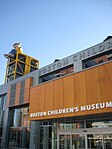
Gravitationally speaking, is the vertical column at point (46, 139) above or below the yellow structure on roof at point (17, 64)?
below

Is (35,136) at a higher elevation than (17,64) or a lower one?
lower

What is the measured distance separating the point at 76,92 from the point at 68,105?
1290mm

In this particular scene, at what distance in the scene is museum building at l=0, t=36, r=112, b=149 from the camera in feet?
43.2

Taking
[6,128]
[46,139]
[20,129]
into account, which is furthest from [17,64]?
[46,139]

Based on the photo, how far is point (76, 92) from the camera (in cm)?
1429

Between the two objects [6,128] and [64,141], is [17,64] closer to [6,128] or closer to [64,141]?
[6,128]

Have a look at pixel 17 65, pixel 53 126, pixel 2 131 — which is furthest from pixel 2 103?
pixel 17 65

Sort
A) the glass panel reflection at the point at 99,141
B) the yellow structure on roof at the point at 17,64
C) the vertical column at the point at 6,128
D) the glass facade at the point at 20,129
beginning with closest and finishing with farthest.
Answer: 1. the glass panel reflection at the point at 99,141
2. the glass facade at the point at 20,129
3. the vertical column at the point at 6,128
4. the yellow structure on roof at the point at 17,64

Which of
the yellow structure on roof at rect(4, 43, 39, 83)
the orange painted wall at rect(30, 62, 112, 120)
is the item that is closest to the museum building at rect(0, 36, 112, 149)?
the orange painted wall at rect(30, 62, 112, 120)

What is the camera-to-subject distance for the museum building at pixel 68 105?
13172 millimetres

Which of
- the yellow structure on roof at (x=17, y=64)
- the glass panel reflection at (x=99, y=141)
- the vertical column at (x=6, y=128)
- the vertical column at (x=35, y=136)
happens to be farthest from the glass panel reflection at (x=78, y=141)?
the yellow structure on roof at (x=17, y=64)

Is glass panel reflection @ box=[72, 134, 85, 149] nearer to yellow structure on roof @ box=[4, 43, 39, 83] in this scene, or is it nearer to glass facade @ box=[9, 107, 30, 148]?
glass facade @ box=[9, 107, 30, 148]

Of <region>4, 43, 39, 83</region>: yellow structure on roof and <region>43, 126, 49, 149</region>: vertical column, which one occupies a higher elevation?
<region>4, 43, 39, 83</region>: yellow structure on roof

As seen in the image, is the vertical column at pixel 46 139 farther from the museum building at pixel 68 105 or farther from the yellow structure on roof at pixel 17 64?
the yellow structure on roof at pixel 17 64
